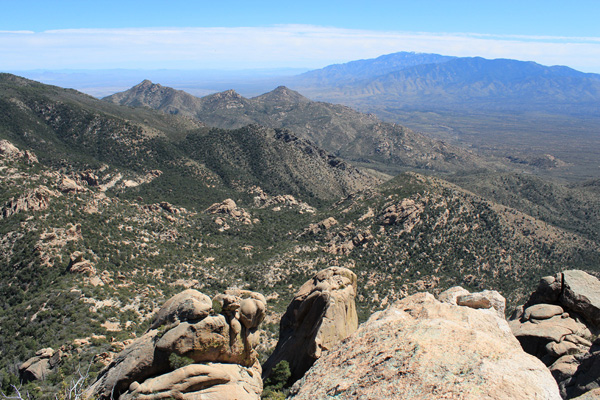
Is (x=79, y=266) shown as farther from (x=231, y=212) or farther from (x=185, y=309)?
(x=231, y=212)

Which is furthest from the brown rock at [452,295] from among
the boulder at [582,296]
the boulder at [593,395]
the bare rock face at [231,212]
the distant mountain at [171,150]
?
the distant mountain at [171,150]

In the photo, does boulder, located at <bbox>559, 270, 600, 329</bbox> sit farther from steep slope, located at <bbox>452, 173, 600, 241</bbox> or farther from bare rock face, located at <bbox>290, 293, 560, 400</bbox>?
steep slope, located at <bbox>452, 173, 600, 241</bbox>

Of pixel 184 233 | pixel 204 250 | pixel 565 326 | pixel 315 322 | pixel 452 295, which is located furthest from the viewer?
pixel 184 233

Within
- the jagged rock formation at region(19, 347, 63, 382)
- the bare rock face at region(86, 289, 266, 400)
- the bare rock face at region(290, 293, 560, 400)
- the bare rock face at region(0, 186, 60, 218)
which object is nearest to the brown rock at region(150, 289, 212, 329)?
the bare rock face at region(86, 289, 266, 400)

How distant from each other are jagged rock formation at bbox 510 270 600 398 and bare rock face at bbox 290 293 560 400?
259 centimetres

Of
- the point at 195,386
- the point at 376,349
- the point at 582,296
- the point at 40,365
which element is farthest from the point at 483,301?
the point at 40,365

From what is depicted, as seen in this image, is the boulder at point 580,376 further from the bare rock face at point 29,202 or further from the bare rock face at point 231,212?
the bare rock face at point 231,212

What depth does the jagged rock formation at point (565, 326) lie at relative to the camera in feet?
54.2

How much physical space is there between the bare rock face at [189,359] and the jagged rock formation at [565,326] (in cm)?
1686

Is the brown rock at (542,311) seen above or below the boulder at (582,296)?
below

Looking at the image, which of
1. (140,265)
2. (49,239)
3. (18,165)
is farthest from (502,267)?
(18,165)

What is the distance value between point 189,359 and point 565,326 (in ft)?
74.3

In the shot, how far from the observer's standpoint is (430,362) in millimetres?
14938

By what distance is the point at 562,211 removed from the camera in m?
122
